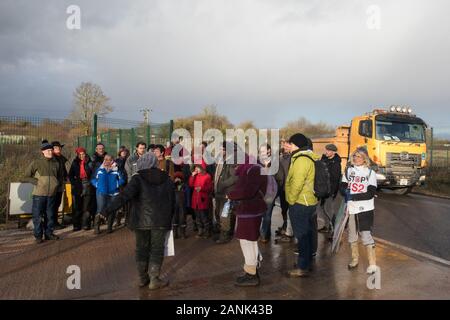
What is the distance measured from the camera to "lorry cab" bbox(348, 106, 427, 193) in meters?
15.6

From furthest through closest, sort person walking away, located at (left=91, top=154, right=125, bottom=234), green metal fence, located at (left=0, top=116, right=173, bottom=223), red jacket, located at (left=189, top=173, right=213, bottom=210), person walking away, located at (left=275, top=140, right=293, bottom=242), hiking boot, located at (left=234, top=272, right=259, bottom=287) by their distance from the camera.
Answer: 1. green metal fence, located at (left=0, top=116, right=173, bottom=223)
2. person walking away, located at (left=91, top=154, right=125, bottom=234)
3. red jacket, located at (left=189, top=173, right=213, bottom=210)
4. person walking away, located at (left=275, top=140, right=293, bottom=242)
5. hiking boot, located at (left=234, top=272, right=259, bottom=287)

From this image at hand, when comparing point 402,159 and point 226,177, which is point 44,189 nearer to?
point 226,177

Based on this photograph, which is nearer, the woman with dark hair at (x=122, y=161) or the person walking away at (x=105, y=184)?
the person walking away at (x=105, y=184)

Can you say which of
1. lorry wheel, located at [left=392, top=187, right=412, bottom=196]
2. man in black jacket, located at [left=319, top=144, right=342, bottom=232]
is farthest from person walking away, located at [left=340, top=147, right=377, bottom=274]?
lorry wheel, located at [left=392, top=187, right=412, bottom=196]

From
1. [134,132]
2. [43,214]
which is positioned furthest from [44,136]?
[43,214]

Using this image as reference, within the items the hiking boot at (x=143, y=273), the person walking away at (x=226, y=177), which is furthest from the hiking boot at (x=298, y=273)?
the hiking boot at (x=143, y=273)

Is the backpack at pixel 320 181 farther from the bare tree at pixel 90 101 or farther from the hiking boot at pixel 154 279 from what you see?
the bare tree at pixel 90 101

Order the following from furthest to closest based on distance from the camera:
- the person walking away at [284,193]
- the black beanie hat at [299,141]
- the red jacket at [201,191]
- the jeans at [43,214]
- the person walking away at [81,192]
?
the person walking away at [81,192], the red jacket at [201,191], the person walking away at [284,193], the jeans at [43,214], the black beanie hat at [299,141]

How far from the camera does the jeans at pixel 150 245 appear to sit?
5.36 metres

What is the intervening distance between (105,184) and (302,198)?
→ 4574mm

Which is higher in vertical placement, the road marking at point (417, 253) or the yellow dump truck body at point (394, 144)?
the yellow dump truck body at point (394, 144)

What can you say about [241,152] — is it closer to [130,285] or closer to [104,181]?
[130,285]

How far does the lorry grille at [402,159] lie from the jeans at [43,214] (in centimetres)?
1189

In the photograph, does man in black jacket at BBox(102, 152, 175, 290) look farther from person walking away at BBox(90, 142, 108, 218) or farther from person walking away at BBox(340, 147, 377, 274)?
person walking away at BBox(90, 142, 108, 218)
